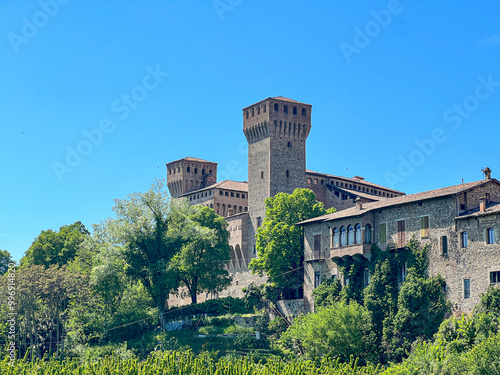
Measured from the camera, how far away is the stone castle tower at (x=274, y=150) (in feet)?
258

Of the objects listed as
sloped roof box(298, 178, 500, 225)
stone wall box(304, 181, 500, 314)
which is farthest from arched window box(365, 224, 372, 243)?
sloped roof box(298, 178, 500, 225)

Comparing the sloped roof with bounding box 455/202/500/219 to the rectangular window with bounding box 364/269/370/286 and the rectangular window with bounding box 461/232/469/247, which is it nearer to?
the rectangular window with bounding box 461/232/469/247

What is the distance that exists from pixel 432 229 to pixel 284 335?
15.1 meters

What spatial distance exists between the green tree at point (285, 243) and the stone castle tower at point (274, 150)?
788cm

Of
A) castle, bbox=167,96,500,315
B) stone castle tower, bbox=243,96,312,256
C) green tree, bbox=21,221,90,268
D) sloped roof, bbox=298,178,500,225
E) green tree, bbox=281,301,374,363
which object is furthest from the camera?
green tree, bbox=21,221,90,268

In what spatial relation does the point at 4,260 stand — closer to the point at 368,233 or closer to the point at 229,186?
the point at 229,186

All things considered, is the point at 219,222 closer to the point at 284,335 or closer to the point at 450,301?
the point at 284,335

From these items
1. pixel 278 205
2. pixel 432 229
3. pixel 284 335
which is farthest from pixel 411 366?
pixel 278 205

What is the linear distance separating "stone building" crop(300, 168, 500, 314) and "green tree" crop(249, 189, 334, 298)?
18.1ft

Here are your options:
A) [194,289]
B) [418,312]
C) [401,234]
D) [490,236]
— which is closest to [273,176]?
[194,289]

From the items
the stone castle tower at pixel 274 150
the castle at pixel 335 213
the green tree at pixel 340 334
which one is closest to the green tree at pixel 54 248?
the castle at pixel 335 213

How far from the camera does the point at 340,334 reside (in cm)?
5362

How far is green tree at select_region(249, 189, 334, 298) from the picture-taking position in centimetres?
6688

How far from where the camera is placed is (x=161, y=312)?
221 feet
